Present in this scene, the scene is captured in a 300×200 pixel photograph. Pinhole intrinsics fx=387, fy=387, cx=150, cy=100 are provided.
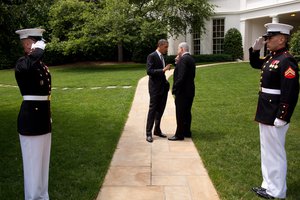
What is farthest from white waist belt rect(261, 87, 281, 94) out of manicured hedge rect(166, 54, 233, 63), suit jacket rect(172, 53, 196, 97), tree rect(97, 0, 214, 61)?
manicured hedge rect(166, 54, 233, 63)

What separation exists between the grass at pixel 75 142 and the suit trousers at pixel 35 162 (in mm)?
465

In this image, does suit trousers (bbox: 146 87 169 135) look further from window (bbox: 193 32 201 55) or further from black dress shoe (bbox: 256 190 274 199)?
window (bbox: 193 32 201 55)

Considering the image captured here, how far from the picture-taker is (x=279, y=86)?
444cm

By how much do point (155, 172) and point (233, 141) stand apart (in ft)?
7.23

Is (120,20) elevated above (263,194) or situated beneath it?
elevated above

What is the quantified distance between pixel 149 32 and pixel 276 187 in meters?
21.0

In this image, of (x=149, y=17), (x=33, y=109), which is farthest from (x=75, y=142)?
(x=149, y=17)

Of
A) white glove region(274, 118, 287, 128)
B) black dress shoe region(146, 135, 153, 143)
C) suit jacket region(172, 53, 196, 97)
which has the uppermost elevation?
suit jacket region(172, 53, 196, 97)

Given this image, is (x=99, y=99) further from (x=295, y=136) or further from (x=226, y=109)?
(x=295, y=136)

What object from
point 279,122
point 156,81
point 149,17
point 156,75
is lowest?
point 279,122

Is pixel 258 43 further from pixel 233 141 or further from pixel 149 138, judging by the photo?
pixel 149 138

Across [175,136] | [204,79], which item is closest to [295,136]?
[175,136]

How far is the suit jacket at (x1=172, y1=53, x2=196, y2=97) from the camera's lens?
718 cm

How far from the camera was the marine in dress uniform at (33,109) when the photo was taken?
3980mm
